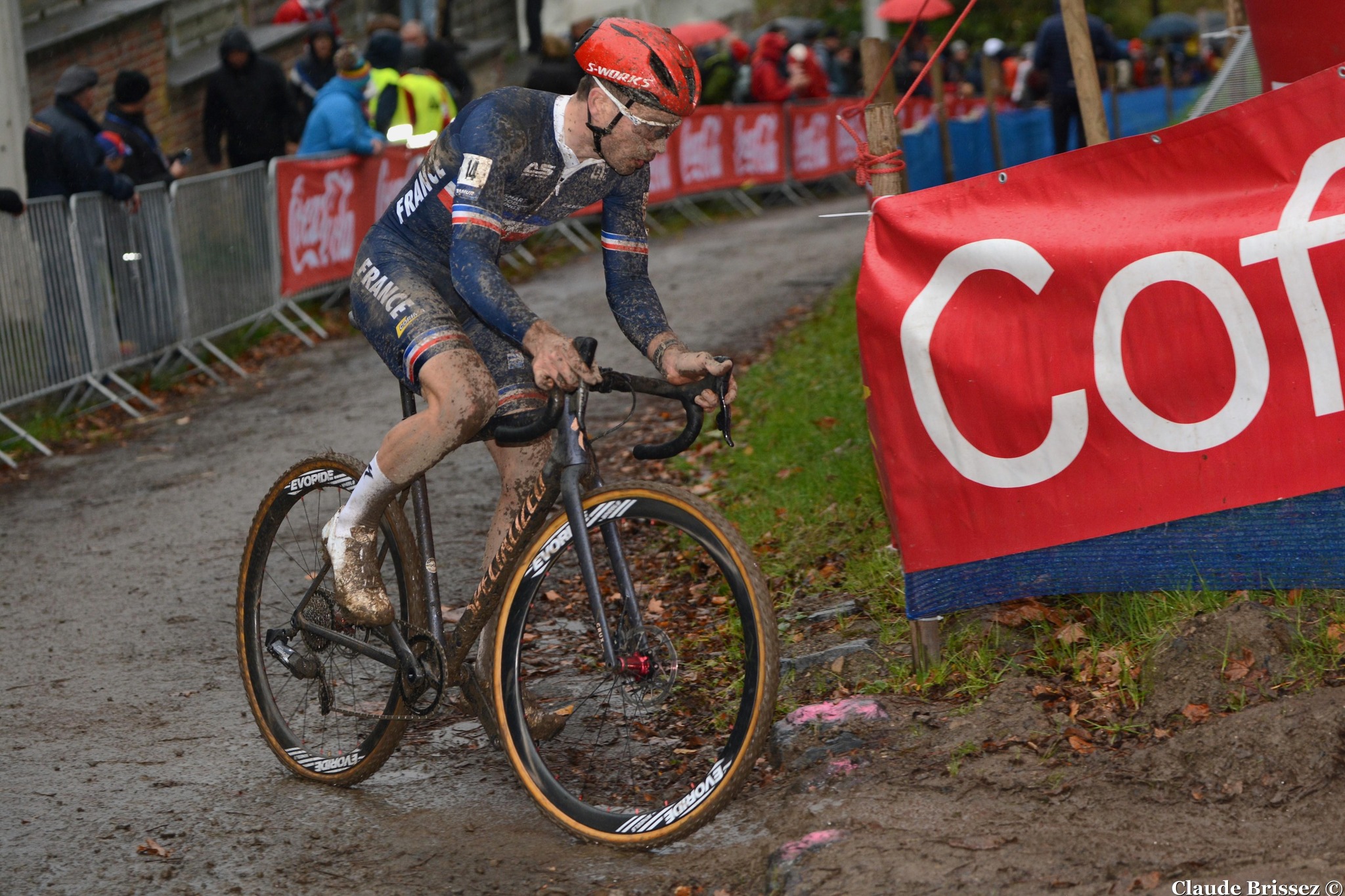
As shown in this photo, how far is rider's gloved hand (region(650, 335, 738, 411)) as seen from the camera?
3785 millimetres

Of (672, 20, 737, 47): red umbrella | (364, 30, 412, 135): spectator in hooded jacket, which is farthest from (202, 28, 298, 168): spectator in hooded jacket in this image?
(672, 20, 737, 47): red umbrella

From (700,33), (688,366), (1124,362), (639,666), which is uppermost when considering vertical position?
(700,33)

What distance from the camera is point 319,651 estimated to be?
14.8 ft

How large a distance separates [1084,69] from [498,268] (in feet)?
8.53

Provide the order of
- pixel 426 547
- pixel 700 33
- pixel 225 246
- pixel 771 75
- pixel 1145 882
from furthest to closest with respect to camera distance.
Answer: pixel 700 33
pixel 771 75
pixel 225 246
pixel 426 547
pixel 1145 882

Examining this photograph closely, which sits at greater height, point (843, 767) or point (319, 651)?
point (319, 651)

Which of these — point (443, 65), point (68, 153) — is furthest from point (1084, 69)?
point (443, 65)

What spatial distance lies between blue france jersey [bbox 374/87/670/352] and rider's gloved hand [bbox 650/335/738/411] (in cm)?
8

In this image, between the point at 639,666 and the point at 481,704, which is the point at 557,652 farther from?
the point at 639,666

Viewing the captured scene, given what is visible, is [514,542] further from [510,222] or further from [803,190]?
[803,190]

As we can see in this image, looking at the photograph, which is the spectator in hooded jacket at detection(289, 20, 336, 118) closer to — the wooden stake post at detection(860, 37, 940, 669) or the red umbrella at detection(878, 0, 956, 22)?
the red umbrella at detection(878, 0, 956, 22)

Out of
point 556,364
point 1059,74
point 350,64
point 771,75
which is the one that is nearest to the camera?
point 556,364

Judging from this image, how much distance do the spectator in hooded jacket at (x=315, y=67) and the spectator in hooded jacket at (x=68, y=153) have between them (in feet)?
13.1

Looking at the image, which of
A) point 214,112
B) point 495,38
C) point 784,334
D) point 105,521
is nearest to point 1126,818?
point 105,521
